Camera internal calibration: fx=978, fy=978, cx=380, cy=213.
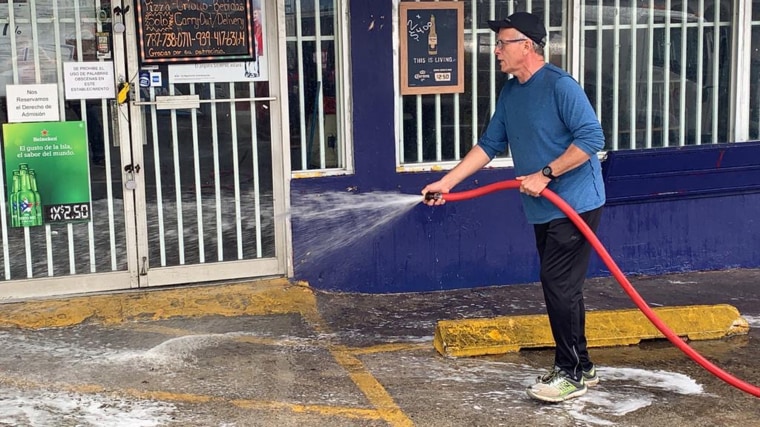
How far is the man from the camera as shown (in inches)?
192

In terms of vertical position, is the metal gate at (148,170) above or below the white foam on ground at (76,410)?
above

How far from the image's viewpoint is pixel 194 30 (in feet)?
22.0

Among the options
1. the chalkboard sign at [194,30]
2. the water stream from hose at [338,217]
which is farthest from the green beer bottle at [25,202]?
the water stream from hose at [338,217]

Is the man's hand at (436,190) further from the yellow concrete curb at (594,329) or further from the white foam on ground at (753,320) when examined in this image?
the white foam on ground at (753,320)

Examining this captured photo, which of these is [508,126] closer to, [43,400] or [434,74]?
[434,74]

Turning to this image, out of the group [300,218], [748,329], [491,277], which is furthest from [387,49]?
[748,329]

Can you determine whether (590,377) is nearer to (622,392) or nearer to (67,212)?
(622,392)

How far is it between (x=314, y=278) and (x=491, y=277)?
1.36m

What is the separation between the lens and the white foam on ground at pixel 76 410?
4.83 metres

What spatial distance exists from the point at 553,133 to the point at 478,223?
2386 millimetres

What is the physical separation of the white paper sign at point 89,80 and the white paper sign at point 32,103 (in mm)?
108

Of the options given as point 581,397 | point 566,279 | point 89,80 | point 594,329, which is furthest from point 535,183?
point 89,80

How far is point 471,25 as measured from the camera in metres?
7.23

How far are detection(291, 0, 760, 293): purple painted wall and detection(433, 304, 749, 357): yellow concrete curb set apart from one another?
45.6 inches
